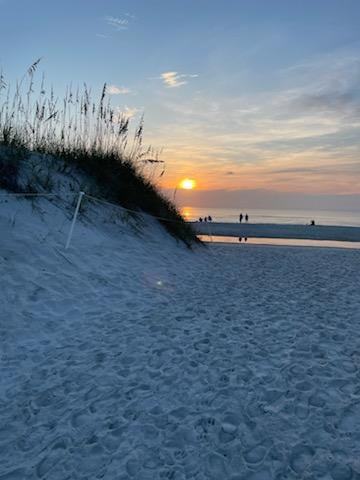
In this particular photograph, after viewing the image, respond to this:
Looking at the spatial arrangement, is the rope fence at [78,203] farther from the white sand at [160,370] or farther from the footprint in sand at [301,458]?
the footprint in sand at [301,458]

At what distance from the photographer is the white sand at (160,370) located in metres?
3.09

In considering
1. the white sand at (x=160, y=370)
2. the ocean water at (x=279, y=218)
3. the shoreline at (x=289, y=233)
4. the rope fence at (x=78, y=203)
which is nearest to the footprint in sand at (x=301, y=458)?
the white sand at (x=160, y=370)

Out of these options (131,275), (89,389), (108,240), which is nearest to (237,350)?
(89,389)

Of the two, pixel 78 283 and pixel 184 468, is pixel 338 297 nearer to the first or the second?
pixel 78 283

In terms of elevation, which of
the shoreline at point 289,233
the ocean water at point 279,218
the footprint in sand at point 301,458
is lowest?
the footprint in sand at point 301,458

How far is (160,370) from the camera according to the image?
444cm

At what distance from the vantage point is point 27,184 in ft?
31.5

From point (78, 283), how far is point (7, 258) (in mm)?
1257

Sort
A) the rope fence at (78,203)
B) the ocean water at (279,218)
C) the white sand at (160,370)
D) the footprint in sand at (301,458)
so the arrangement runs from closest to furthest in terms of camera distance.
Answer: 1. the footprint in sand at (301,458)
2. the white sand at (160,370)
3. the rope fence at (78,203)
4. the ocean water at (279,218)

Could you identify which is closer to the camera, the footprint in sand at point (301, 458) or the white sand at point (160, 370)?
the footprint in sand at point (301, 458)

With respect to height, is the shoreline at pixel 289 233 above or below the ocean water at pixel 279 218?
below

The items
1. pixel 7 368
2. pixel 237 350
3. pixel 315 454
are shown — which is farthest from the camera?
pixel 237 350

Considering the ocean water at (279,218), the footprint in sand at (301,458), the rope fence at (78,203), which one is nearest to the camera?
the footprint in sand at (301,458)

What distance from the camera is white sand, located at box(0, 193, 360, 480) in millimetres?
3090
